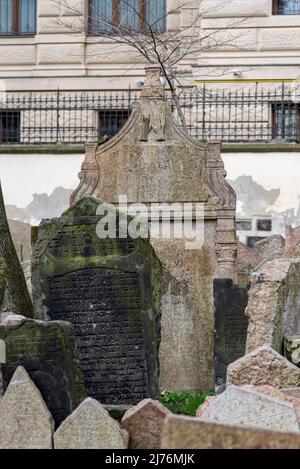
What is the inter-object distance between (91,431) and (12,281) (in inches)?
160

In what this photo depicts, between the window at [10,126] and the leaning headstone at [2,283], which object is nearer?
the leaning headstone at [2,283]

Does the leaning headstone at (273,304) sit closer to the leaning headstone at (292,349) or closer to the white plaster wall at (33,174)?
the leaning headstone at (292,349)

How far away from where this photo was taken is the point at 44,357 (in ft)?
35.7

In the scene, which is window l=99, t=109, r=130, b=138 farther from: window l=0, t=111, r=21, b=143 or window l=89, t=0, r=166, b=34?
window l=89, t=0, r=166, b=34

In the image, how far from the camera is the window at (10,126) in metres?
27.9

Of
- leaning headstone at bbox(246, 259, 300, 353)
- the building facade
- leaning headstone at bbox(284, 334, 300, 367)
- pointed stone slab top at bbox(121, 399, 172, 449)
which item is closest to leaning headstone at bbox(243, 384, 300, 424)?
pointed stone slab top at bbox(121, 399, 172, 449)

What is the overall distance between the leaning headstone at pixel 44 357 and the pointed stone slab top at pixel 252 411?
2146 millimetres

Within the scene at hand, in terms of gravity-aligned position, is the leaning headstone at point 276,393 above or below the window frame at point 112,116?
below

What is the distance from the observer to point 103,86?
2905cm

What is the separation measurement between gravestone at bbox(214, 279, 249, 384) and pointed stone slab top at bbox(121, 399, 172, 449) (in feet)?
20.8

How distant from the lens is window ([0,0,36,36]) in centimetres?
3023

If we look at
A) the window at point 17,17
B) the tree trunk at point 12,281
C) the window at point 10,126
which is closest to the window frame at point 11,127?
the window at point 10,126
